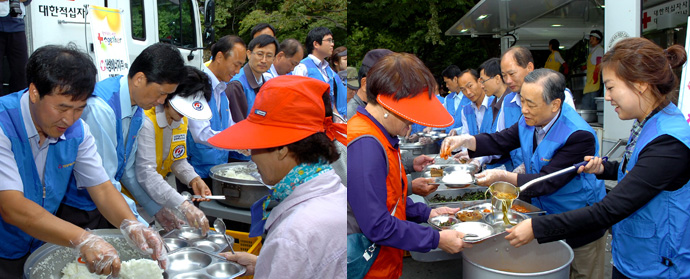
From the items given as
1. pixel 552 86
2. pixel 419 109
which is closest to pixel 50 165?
pixel 419 109

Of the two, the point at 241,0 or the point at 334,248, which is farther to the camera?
the point at 241,0

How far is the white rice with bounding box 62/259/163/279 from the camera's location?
1640 millimetres

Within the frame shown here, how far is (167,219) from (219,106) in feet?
4.27

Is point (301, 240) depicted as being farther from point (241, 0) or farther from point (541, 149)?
point (241, 0)

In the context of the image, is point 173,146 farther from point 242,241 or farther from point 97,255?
point 97,255

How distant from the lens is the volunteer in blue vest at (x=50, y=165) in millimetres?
1636

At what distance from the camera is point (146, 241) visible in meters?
1.76

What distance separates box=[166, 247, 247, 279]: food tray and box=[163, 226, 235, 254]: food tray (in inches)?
4.5

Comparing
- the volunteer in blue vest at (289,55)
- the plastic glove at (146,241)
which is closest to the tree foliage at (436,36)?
the volunteer in blue vest at (289,55)

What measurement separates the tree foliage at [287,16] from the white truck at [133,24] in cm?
61

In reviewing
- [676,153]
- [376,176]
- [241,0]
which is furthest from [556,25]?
[376,176]

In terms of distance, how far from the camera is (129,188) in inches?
101

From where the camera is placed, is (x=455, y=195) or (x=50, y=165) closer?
(x=50, y=165)

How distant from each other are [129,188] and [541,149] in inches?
85.7
